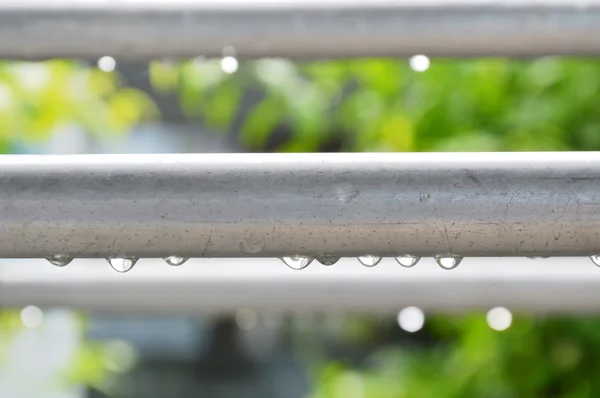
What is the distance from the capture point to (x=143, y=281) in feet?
2.60

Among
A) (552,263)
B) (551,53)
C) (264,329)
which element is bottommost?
(264,329)

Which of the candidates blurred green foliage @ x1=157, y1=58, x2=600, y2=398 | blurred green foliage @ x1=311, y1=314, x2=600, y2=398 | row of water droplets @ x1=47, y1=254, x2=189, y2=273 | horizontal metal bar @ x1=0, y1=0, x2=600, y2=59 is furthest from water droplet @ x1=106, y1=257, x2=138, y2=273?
blurred green foliage @ x1=311, y1=314, x2=600, y2=398

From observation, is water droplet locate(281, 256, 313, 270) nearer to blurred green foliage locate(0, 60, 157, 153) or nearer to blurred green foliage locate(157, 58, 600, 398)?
blurred green foliage locate(157, 58, 600, 398)

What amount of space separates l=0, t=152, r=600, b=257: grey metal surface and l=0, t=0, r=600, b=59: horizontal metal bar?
1.00 ft

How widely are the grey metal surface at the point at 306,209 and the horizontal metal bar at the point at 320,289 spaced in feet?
1.37

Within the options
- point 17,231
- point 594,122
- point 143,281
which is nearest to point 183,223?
point 17,231

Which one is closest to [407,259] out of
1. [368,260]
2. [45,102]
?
[368,260]

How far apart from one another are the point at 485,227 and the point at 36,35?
1.44 ft

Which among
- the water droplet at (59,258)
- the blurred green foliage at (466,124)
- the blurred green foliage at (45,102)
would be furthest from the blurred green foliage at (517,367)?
the water droplet at (59,258)

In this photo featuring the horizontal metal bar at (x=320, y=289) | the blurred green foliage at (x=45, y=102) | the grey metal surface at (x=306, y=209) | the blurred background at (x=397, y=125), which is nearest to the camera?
the grey metal surface at (x=306, y=209)

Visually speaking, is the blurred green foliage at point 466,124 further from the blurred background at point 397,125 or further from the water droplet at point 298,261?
the water droplet at point 298,261

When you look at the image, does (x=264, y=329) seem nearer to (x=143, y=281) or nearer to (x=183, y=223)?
(x=143, y=281)

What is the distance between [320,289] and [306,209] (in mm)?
435

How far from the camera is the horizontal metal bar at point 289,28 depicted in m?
0.63
